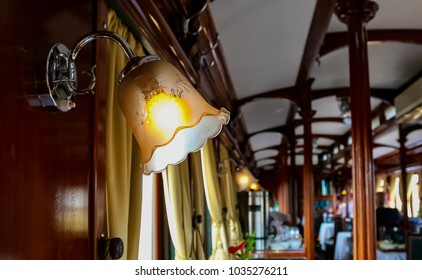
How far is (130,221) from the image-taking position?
1.58 m

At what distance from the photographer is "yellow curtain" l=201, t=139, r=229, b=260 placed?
142 inches

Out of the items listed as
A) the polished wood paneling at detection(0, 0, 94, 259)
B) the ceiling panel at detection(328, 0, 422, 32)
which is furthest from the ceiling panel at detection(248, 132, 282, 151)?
the polished wood paneling at detection(0, 0, 94, 259)

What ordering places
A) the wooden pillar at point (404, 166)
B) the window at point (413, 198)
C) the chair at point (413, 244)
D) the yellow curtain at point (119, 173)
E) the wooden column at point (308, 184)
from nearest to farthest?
the yellow curtain at point (119, 173) < the window at point (413, 198) < the wooden pillar at point (404, 166) < the chair at point (413, 244) < the wooden column at point (308, 184)

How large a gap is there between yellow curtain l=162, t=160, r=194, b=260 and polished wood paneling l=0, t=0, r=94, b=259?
1133 millimetres

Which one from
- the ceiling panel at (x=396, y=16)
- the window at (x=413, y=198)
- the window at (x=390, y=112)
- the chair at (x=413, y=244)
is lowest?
the chair at (x=413, y=244)

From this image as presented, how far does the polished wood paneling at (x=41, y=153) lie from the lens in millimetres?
883

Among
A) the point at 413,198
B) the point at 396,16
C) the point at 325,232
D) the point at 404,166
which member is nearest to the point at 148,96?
the point at 396,16

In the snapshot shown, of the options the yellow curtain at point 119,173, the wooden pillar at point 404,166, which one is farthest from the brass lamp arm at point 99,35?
the wooden pillar at point 404,166

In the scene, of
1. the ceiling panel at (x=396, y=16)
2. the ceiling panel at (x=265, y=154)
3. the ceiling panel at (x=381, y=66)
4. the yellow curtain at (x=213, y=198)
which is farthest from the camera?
the ceiling panel at (x=265, y=154)

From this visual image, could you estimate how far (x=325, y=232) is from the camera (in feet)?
37.0

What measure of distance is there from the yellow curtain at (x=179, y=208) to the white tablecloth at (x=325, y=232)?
874cm

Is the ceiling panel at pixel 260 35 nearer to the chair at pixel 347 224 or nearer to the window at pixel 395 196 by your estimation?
the window at pixel 395 196
